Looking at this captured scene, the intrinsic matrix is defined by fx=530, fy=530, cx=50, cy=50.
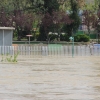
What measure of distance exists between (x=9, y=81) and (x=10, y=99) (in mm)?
5255

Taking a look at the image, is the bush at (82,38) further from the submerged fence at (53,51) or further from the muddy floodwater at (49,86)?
the muddy floodwater at (49,86)

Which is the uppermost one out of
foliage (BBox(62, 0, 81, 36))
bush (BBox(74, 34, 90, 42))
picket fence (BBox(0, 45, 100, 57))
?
foliage (BBox(62, 0, 81, 36))

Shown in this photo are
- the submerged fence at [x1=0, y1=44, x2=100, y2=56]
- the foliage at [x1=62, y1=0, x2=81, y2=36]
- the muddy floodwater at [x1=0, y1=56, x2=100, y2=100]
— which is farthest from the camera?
the foliage at [x1=62, y1=0, x2=81, y2=36]

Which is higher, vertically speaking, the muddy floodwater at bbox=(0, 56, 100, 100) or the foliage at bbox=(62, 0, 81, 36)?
the foliage at bbox=(62, 0, 81, 36)

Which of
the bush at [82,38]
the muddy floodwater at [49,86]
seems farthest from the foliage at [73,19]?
the muddy floodwater at [49,86]

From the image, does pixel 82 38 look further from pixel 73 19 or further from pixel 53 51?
pixel 53 51

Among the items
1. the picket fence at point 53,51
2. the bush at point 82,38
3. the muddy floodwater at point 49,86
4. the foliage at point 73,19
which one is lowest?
the muddy floodwater at point 49,86

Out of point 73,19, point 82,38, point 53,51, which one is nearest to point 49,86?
point 53,51

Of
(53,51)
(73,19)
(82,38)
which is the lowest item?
(53,51)

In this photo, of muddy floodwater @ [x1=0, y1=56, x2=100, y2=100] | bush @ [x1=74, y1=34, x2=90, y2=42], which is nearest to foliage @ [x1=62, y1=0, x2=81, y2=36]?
bush @ [x1=74, y1=34, x2=90, y2=42]

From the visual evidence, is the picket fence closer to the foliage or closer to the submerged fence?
the submerged fence

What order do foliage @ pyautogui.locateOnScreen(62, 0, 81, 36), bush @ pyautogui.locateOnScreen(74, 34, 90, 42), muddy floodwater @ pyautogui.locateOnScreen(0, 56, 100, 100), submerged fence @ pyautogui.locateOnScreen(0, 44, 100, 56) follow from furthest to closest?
1. foliage @ pyautogui.locateOnScreen(62, 0, 81, 36)
2. bush @ pyautogui.locateOnScreen(74, 34, 90, 42)
3. submerged fence @ pyautogui.locateOnScreen(0, 44, 100, 56)
4. muddy floodwater @ pyautogui.locateOnScreen(0, 56, 100, 100)

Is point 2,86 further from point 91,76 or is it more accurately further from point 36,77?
point 91,76

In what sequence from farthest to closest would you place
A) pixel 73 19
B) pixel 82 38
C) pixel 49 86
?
pixel 73 19 < pixel 82 38 < pixel 49 86
